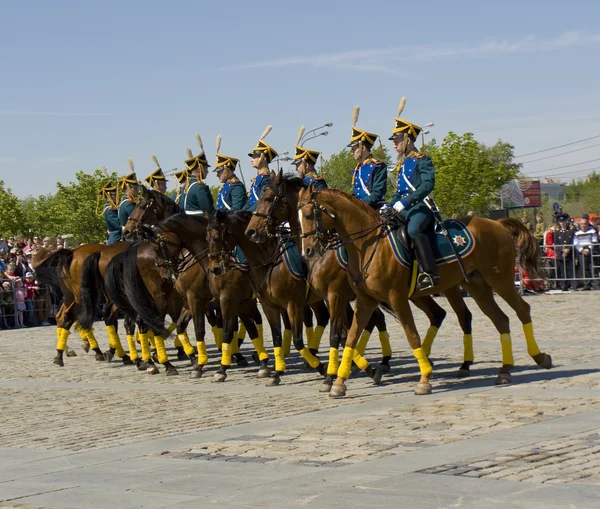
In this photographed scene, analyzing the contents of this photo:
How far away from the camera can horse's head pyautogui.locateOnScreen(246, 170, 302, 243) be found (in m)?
12.9

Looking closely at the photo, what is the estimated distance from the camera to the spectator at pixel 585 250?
30.9 m

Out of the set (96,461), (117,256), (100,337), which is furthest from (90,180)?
(96,461)

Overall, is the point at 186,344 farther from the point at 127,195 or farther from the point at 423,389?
the point at 423,389

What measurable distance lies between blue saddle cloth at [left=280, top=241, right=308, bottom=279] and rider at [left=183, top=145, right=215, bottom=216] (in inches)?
94.4

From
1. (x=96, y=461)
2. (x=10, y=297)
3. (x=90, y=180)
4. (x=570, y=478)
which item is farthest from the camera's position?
(x=90, y=180)

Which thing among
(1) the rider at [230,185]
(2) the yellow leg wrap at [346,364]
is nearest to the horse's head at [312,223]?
(2) the yellow leg wrap at [346,364]

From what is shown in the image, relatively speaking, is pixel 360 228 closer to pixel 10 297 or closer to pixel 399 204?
pixel 399 204

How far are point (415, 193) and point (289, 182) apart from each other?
1.58m

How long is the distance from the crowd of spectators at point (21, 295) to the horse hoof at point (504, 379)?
17809mm

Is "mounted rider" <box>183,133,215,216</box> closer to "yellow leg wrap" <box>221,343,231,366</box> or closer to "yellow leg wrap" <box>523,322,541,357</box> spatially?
"yellow leg wrap" <box>221,343,231,366</box>

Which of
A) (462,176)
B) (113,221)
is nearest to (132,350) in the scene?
(113,221)

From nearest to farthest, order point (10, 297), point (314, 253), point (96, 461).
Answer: point (96, 461), point (314, 253), point (10, 297)

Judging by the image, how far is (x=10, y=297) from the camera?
95.0 feet

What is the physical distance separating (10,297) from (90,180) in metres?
58.4
